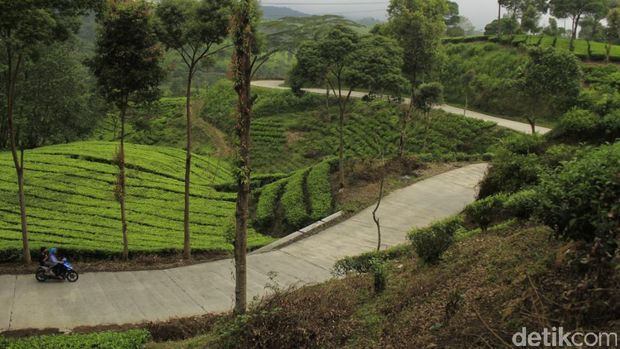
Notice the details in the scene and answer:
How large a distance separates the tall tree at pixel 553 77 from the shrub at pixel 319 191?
33.3ft

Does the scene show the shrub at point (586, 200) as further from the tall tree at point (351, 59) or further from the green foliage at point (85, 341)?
the tall tree at point (351, 59)

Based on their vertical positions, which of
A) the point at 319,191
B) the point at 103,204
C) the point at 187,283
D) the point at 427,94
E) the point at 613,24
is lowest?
the point at 103,204

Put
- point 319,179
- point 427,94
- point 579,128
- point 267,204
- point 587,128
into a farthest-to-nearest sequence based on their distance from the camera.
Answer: point 427,94, point 319,179, point 267,204, point 579,128, point 587,128

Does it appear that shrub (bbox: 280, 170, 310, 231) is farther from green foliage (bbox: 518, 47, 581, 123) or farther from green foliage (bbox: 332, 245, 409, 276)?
green foliage (bbox: 518, 47, 581, 123)

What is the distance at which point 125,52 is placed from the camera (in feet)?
42.1

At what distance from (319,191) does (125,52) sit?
11120mm

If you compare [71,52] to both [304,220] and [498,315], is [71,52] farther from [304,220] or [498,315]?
[498,315]

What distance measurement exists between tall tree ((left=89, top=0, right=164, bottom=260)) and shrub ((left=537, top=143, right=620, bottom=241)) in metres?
10.8

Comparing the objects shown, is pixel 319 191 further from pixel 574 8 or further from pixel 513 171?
pixel 574 8

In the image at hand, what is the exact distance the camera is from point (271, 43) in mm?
8305

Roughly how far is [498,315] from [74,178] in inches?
912

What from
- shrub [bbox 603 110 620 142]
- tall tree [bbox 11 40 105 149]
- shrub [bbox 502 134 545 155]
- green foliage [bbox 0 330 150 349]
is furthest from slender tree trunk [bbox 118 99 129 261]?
tall tree [bbox 11 40 105 149]

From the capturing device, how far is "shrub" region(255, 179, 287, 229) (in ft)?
69.7

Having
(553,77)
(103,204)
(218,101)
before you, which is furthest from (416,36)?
(218,101)
